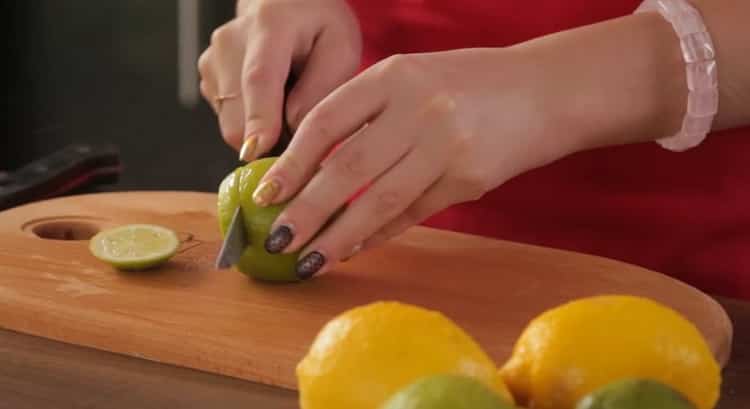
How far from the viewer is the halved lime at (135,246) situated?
1200 millimetres

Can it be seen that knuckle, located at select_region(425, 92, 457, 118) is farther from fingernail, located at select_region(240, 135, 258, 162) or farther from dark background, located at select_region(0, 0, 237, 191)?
dark background, located at select_region(0, 0, 237, 191)

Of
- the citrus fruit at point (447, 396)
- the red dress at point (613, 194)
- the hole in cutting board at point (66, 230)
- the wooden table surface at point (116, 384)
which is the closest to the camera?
the citrus fruit at point (447, 396)

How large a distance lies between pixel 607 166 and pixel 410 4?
0.30 meters

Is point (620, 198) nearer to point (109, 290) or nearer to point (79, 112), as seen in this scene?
point (109, 290)

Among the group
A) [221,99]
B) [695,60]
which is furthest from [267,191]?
[695,60]

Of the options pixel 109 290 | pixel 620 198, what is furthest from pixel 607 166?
pixel 109 290

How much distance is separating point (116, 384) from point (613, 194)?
0.61 meters

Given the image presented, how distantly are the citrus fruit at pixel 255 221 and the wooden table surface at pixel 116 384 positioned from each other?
154 millimetres

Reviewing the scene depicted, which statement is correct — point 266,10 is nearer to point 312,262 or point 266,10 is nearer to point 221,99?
point 221,99

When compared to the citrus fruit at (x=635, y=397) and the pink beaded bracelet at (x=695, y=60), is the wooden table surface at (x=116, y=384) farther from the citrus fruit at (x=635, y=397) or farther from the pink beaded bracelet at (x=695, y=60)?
the citrus fruit at (x=635, y=397)

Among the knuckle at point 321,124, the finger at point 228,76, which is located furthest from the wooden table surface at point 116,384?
the finger at point 228,76

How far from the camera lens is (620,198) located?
133 centimetres

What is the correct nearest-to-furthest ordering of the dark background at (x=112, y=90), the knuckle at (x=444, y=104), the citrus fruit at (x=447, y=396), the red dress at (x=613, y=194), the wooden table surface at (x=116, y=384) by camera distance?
the citrus fruit at (x=447, y=396) → the wooden table surface at (x=116, y=384) → the knuckle at (x=444, y=104) → the red dress at (x=613, y=194) → the dark background at (x=112, y=90)

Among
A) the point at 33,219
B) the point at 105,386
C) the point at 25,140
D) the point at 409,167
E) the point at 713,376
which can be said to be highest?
the point at 713,376
